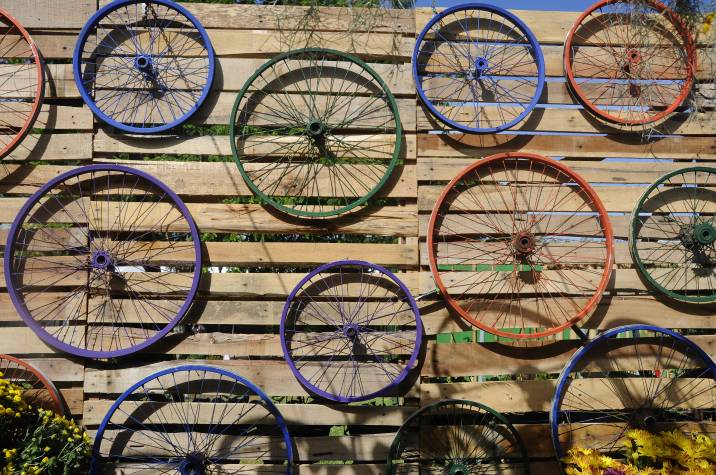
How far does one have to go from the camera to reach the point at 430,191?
4.26 m

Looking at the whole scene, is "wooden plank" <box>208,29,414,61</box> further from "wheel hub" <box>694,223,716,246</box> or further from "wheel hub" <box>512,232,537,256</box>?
"wheel hub" <box>694,223,716,246</box>

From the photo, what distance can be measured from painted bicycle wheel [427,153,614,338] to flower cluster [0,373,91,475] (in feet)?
8.12

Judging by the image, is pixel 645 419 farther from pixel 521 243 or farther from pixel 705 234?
pixel 521 243

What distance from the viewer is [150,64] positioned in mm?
4059

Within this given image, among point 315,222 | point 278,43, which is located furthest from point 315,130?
point 278,43

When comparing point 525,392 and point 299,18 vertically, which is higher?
point 299,18

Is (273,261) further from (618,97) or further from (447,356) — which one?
(618,97)

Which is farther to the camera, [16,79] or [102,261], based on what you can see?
[16,79]

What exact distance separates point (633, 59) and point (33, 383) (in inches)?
184

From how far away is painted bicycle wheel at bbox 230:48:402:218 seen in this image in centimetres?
415

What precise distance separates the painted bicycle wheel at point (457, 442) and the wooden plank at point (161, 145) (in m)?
2.20

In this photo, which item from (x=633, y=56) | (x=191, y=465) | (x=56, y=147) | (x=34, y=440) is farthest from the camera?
(x=633, y=56)

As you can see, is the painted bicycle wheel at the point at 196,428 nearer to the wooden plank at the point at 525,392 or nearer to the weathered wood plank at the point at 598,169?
the wooden plank at the point at 525,392

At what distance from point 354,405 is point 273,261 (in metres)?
1.09
